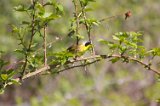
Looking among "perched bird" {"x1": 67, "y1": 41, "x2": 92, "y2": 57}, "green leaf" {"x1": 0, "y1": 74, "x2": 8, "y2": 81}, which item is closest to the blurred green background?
"perched bird" {"x1": 67, "y1": 41, "x2": 92, "y2": 57}

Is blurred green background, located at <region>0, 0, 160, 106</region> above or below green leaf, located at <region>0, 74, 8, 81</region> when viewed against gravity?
below

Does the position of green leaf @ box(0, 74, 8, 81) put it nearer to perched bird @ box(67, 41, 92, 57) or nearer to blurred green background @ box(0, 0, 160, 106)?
perched bird @ box(67, 41, 92, 57)

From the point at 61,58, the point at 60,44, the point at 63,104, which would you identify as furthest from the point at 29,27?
the point at 60,44

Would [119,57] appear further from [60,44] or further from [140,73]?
[140,73]

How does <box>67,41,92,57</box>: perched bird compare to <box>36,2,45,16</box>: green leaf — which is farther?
<box>67,41,92,57</box>: perched bird

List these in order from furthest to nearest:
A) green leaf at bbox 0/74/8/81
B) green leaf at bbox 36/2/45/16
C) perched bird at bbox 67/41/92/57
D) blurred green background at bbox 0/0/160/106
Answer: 1. blurred green background at bbox 0/0/160/106
2. perched bird at bbox 67/41/92/57
3. green leaf at bbox 0/74/8/81
4. green leaf at bbox 36/2/45/16

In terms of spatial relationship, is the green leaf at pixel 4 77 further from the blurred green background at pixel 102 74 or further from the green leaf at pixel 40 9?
the blurred green background at pixel 102 74

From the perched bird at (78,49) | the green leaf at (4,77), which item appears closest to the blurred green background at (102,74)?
the perched bird at (78,49)

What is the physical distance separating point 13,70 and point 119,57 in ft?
1.42

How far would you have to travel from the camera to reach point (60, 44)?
7.12 metres

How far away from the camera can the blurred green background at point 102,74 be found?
23.2 ft

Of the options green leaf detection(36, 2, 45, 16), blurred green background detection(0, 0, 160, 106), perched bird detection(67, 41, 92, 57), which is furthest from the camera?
blurred green background detection(0, 0, 160, 106)

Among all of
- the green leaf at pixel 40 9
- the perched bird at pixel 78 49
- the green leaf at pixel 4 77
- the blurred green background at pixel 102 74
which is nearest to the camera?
the green leaf at pixel 40 9

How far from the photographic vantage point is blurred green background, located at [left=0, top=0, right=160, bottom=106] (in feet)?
23.2
